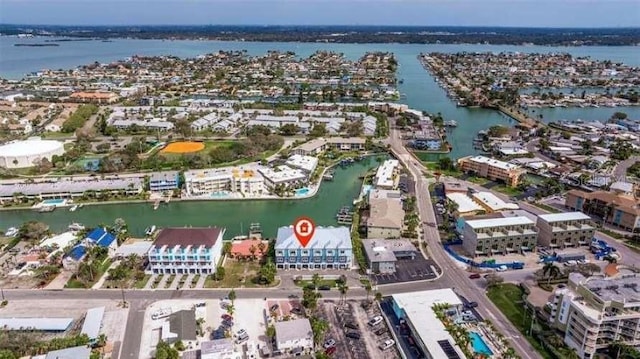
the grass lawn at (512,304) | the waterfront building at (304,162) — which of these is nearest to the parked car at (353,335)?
the grass lawn at (512,304)

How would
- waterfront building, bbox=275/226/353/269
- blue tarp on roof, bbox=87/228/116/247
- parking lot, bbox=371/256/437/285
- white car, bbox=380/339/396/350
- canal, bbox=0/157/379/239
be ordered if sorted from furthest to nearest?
canal, bbox=0/157/379/239 < blue tarp on roof, bbox=87/228/116/247 < waterfront building, bbox=275/226/353/269 < parking lot, bbox=371/256/437/285 < white car, bbox=380/339/396/350

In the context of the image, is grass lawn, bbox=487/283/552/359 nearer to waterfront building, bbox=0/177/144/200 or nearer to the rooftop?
the rooftop

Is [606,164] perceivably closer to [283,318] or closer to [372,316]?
[372,316]

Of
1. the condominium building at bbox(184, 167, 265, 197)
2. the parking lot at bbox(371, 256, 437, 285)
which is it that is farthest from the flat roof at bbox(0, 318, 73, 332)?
the condominium building at bbox(184, 167, 265, 197)

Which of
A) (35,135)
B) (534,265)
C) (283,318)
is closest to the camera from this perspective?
(283,318)

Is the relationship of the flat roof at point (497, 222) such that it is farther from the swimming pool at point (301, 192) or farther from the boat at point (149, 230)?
the boat at point (149, 230)

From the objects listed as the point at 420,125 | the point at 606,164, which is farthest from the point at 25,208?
the point at 606,164
